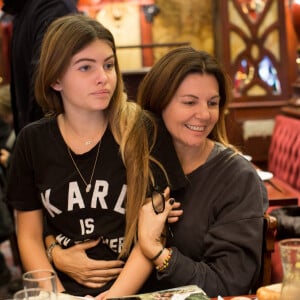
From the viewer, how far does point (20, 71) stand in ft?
8.99

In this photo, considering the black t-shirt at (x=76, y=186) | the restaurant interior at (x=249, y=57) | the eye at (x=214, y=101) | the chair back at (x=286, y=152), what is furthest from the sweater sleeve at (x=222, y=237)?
the chair back at (x=286, y=152)

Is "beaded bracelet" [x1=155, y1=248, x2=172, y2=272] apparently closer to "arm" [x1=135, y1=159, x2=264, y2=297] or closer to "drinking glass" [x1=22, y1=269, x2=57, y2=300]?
"arm" [x1=135, y1=159, x2=264, y2=297]

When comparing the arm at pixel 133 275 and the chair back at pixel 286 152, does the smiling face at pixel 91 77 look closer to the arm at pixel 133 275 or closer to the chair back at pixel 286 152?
the arm at pixel 133 275

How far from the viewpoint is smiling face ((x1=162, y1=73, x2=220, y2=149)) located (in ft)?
6.77

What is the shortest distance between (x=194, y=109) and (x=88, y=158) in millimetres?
409

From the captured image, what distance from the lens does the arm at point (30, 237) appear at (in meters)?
2.12

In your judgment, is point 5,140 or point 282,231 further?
point 5,140

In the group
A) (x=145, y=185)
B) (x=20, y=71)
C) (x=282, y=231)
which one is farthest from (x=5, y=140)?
(x=145, y=185)

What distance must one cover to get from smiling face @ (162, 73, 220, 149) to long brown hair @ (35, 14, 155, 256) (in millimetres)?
106

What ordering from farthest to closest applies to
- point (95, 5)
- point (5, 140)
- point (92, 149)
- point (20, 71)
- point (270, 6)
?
point (95, 5)
point (270, 6)
point (5, 140)
point (20, 71)
point (92, 149)

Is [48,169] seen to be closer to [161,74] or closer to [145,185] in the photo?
[145,185]

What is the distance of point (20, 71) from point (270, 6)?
171 inches

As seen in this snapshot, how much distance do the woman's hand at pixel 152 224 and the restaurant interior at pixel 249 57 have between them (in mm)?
1275

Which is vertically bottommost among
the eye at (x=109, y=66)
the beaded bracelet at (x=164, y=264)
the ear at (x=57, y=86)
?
the beaded bracelet at (x=164, y=264)
